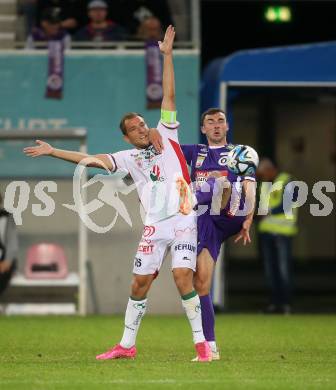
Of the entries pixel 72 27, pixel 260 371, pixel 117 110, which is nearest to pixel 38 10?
pixel 72 27

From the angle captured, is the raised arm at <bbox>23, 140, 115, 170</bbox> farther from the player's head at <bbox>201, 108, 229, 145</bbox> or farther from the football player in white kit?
the player's head at <bbox>201, 108, 229, 145</bbox>

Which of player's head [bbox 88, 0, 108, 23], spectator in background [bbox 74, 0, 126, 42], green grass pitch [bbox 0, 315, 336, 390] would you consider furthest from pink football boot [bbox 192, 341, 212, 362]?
player's head [bbox 88, 0, 108, 23]

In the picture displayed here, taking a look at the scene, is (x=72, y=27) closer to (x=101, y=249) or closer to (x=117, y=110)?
(x=117, y=110)

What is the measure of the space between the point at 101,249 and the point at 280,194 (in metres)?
2.99

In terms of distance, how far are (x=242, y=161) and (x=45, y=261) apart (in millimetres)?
8434

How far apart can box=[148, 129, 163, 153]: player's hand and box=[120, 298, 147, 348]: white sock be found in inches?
52.5

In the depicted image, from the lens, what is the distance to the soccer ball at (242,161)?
466 inches

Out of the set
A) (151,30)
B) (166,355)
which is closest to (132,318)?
(166,355)

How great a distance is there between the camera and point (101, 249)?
1995 cm

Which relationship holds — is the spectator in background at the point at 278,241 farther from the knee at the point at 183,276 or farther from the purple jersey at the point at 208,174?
the knee at the point at 183,276

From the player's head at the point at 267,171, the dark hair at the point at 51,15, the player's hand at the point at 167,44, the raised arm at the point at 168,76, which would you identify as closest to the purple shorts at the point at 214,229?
the raised arm at the point at 168,76

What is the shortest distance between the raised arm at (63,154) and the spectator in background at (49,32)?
883 centimetres

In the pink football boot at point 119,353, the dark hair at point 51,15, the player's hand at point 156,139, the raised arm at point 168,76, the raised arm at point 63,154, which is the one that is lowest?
the pink football boot at point 119,353

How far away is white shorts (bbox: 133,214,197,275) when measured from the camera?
37.7ft
